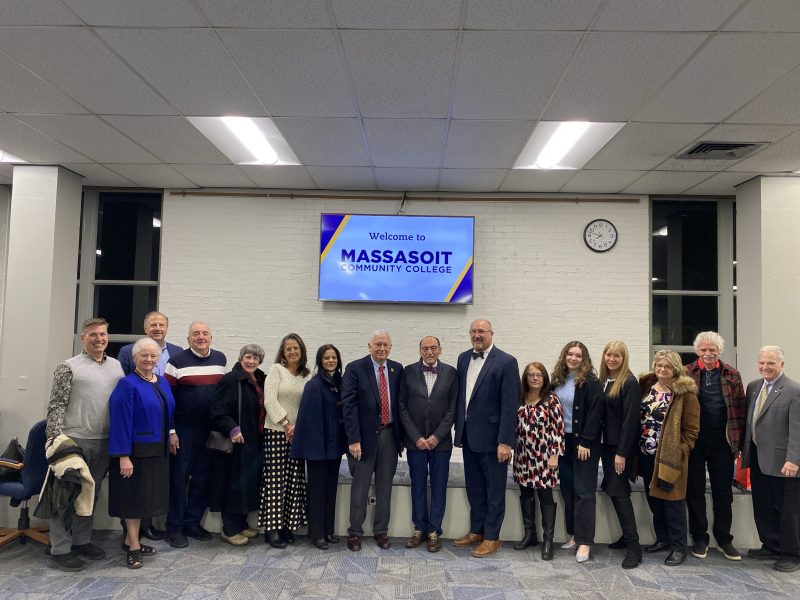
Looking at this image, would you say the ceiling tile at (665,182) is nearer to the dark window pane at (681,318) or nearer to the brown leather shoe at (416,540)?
the dark window pane at (681,318)

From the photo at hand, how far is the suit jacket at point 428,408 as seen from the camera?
373 cm

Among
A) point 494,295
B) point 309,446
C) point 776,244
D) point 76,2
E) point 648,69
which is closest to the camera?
point 76,2

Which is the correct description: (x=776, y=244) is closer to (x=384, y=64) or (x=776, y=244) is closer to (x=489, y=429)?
(x=489, y=429)

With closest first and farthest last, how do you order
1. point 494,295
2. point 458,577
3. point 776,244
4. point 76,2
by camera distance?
point 76,2 → point 458,577 → point 776,244 → point 494,295

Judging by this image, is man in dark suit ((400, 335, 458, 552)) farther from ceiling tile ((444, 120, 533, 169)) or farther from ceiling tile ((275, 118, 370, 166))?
ceiling tile ((275, 118, 370, 166))

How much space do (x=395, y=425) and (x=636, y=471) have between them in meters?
1.66

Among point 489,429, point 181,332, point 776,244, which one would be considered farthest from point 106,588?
point 776,244

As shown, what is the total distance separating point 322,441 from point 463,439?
969 mm

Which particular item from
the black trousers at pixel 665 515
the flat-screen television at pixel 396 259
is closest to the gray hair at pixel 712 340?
the black trousers at pixel 665 515

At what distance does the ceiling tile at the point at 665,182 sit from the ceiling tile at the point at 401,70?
2.48 m

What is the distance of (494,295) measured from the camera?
5.70 metres

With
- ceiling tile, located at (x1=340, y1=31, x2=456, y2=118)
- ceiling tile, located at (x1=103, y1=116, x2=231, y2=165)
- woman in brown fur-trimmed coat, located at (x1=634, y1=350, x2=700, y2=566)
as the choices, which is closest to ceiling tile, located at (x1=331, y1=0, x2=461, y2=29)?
ceiling tile, located at (x1=340, y1=31, x2=456, y2=118)

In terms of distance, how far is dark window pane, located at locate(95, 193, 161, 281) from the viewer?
5.96 m

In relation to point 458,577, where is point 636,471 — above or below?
above
